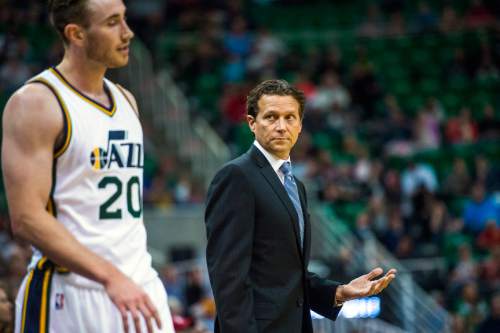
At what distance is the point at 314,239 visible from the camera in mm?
14102

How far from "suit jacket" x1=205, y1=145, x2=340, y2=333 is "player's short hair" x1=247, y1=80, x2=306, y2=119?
0.82ft

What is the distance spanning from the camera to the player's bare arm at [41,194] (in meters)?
3.16

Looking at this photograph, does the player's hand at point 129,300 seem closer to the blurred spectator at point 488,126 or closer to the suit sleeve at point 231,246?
the suit sleeve at point 231,246

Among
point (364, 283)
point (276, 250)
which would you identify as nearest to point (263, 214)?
point (276, 250)

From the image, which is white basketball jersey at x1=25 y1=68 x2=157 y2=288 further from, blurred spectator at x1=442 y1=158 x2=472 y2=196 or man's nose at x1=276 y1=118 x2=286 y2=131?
blurred spectator at x1=442 y1=158 x2=472 y2=196

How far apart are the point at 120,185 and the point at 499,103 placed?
50.2ft

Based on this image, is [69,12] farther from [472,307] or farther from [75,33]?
[472,307]

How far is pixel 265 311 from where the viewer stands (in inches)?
167

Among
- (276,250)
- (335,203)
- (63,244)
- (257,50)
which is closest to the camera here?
(63,244)

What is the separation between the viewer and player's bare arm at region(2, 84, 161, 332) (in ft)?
10.4

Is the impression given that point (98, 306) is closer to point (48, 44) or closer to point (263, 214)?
point (263, 214)

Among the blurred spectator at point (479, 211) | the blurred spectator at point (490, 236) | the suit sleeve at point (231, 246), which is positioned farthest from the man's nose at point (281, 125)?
the blurred spectator at point (479, 211)

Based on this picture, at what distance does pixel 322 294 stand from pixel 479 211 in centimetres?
1063

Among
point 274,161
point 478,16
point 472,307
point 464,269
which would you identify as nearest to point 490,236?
point 464,269
